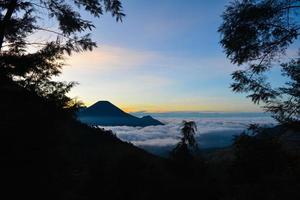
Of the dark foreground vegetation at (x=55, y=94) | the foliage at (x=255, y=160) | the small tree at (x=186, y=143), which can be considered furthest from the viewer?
the small tree at (x=186, y=143)

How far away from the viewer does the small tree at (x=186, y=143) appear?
36656 mm

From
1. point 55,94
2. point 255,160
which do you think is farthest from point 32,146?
point 255,160

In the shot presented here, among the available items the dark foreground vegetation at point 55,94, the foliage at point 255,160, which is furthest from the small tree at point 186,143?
the dark foreground vegetation at point 55,94

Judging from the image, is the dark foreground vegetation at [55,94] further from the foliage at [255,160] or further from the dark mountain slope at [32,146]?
the foliage at [255,160]

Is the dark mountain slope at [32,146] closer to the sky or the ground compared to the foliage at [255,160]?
closer to the sky

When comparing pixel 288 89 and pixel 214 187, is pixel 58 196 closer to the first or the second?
pixel 288 89

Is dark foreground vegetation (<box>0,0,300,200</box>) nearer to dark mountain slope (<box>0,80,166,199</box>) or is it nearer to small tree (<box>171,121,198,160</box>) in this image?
dark mountain slope (<box>0,80,166,199</box>)

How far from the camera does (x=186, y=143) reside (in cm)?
3791

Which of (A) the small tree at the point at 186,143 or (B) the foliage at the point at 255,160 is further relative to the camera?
(A) the small tree at the point at 186,143

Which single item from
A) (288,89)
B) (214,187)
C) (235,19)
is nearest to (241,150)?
(214,187)

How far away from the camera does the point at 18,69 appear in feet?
44.7

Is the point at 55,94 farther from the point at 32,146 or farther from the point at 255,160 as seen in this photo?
the point at 255,160

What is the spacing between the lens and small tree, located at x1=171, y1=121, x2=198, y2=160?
3666 centimetres

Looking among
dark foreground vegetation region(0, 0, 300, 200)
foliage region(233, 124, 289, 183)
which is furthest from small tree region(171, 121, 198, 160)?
dark foreground vegetation region(0, 0, 300, 200)
